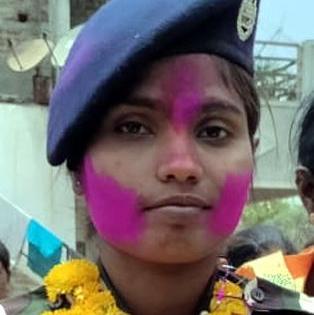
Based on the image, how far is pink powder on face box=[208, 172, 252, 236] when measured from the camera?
73.0 inches

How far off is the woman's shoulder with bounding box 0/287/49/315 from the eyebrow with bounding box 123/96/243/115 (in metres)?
0.33

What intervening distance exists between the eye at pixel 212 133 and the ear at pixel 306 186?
0.80 meters

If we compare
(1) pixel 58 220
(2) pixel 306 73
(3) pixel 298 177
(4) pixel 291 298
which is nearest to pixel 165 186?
(4) pixel 291 298

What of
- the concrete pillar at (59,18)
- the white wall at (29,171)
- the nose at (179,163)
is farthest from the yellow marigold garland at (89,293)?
the concrete pillar at (59,18)

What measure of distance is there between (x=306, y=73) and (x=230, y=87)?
9567 millimetres

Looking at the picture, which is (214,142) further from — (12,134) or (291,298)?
(12,134)

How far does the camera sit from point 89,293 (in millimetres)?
1946

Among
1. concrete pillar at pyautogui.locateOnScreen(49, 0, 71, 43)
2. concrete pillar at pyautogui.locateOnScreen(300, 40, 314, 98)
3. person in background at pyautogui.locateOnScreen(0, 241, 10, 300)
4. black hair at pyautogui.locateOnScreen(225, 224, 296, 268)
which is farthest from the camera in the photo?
concrete pillar at pyautogui.locateOnScreen(300, 40, 314, 98)

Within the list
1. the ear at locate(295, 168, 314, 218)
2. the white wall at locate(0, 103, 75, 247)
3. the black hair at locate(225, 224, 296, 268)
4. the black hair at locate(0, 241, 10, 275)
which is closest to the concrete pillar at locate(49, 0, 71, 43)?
the white wall at locate(0, 103, 75, 247)

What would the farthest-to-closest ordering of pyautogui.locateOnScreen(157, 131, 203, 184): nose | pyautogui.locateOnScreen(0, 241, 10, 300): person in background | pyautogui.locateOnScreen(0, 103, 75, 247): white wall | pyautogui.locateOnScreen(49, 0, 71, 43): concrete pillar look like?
pyautogui.locateOnScreen(49, 0, 71, 43): concrete pillar → pyautogui.locateOnScreen(0, 103, 75, 247): white wall → pyautogui.locateOnScreen(0, 241, 10, 300): person in background → pyautogui.locateOnScreen(157, 131, 203, 184): nose

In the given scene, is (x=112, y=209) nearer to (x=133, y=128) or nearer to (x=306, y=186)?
(x=133, y=128)

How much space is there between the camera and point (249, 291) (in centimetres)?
199

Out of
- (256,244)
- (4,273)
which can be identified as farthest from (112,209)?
(4,273)

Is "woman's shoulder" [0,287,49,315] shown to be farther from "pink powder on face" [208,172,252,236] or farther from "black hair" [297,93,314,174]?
"black hair" [297,93,314,174]
